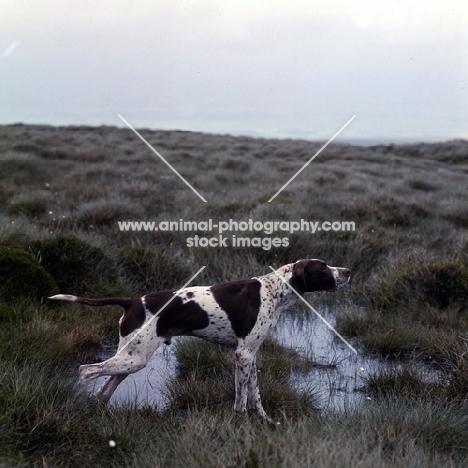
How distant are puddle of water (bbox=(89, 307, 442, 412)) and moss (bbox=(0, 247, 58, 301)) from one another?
141cm

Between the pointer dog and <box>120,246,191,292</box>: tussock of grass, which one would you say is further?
<box>120,246,191,292</box>: tussock of grass

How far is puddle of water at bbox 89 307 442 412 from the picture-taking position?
5586 mm

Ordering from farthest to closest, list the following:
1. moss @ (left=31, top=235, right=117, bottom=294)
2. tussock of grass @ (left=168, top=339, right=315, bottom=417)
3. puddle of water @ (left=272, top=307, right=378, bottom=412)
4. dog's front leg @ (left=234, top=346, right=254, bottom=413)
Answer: moss @ (left=31, top=235, right=117, bottom=294)
puddle of water @ (left=272, top=307, right=378, bottom=412)
tussock of grass @ (left=168, top=339, right=315, bottom=417)
dog's front leg @ (left=234, top=346, right=254, bottom=413)

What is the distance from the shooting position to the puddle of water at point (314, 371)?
559cm

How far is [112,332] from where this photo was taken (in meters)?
6.89

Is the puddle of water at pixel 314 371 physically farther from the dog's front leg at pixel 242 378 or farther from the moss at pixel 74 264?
the moss at pixel 74 264

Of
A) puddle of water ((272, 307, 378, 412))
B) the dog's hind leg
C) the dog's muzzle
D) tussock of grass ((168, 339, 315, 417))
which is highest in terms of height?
the dog's muzzle

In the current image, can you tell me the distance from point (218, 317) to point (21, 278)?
→ 2896 millimetres

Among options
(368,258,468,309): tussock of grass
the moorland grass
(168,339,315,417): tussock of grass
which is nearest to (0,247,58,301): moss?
the moorland grass

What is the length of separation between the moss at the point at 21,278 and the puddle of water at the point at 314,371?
1.41m

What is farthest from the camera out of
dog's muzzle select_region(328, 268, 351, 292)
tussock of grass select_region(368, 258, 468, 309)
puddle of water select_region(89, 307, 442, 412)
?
tussock of grass select_region(368, 258, 468, 309)

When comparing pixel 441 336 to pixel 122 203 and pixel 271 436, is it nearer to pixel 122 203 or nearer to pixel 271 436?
pixel 271 436

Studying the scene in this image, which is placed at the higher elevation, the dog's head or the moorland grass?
the dog's head

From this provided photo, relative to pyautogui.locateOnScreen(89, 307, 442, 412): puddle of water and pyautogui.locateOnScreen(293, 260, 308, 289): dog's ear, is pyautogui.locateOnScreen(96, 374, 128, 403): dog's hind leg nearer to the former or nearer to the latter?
pyautogui.locateOnScreen(89, 307, 442, 412): puddle of water
